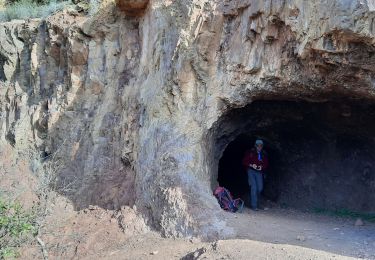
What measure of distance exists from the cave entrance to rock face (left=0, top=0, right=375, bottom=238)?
224mm

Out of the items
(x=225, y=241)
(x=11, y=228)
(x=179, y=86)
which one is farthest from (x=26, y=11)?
(x=225, y=241)

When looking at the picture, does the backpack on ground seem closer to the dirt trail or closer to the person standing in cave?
the dirt trail

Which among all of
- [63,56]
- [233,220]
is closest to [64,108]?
[63,56]

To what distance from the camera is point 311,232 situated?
6906mm

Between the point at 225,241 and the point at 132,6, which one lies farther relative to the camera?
the point at 132,6

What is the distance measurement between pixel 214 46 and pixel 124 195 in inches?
111

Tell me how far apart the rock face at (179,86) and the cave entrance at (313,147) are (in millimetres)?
224

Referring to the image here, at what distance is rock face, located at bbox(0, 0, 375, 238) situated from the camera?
6664 mm

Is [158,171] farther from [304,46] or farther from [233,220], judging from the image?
[304,46]

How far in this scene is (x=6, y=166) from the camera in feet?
33.6

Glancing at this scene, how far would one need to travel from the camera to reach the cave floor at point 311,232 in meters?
6.11

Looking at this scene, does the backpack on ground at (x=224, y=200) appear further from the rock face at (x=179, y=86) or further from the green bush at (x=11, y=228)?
the green bush at (x=11, y=228)

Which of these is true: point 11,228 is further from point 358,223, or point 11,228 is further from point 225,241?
point 358,223

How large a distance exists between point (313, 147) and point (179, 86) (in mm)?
3509
